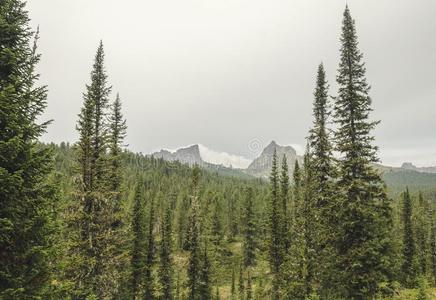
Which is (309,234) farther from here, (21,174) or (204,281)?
(21,174)

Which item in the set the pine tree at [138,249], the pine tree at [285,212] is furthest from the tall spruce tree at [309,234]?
the pine tree at [138,249]

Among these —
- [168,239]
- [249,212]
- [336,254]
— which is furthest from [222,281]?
→ [336,254]

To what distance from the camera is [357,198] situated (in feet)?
Answer: 62.6

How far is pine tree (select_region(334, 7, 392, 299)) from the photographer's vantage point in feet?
59.9

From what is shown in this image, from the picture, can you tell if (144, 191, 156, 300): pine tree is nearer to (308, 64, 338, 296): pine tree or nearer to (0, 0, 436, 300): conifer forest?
(0, 0, 436, 300): conifer forest

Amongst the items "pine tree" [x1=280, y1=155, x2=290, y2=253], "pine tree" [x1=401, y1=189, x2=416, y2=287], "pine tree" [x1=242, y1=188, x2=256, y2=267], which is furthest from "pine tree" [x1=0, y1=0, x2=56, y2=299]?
"pine tree" [x1=242, y1=188, x2=256, y2=267]

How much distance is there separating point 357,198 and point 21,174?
667 inches

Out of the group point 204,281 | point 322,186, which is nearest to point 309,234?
point 322,186

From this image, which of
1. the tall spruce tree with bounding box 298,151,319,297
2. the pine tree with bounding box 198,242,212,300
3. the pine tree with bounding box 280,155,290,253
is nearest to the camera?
the tall spruce tree with bounding box 298,151,319,297

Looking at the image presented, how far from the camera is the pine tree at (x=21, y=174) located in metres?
9.60

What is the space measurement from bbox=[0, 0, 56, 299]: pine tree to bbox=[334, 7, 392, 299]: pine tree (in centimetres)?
1555

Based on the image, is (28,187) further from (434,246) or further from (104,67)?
(434,246)

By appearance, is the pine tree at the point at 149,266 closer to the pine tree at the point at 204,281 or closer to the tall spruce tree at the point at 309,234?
the pine tree at the point at 204,281

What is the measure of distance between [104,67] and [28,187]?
48.9ft
